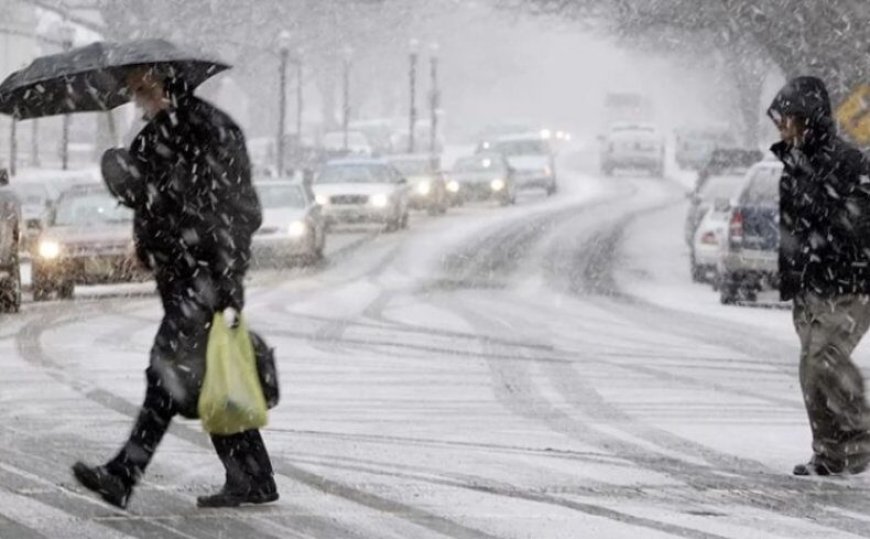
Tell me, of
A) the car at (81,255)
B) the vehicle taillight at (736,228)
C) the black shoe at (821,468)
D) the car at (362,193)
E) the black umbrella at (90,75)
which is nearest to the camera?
the black umbrella at (90,75)

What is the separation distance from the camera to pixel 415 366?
1698 centimetres

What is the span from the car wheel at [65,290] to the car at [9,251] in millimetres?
3194

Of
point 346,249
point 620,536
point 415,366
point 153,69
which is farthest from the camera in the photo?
point 346,249

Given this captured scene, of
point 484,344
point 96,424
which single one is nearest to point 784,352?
point 484,344

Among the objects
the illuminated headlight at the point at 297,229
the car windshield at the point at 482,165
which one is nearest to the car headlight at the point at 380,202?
the illuminated headlight at the point at 297,229

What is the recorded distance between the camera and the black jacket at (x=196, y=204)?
8578 millimetres

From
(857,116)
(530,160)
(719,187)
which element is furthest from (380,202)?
(530,160)

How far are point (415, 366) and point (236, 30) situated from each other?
62.6 metres

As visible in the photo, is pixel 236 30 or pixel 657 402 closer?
pixel 657 402

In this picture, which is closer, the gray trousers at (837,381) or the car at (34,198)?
the gray trousers at (837,381)

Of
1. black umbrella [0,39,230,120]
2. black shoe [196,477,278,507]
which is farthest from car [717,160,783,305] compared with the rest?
black shoe [196,477,278,507]

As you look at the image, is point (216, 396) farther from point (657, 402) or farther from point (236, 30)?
point (236, 30)

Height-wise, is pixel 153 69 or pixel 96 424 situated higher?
pixel 153 69

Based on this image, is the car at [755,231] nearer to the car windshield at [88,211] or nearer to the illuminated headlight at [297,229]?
the car windshield at [88,211]
